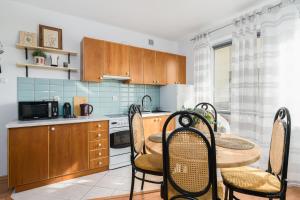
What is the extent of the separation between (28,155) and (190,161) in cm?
208

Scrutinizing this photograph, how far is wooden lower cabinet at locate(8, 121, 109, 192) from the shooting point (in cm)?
217

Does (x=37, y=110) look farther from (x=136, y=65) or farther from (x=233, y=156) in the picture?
(x=233, y=156)

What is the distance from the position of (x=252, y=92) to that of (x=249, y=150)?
1448 mm

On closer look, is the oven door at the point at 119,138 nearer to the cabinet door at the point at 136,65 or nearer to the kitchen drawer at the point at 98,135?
the kitchen drawer at the point at 98,135

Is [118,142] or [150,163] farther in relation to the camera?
[118,142]

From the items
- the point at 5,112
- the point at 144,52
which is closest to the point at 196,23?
the point at 144,52

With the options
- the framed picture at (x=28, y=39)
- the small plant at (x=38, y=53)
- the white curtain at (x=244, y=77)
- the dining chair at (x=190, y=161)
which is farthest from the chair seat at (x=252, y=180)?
the framed picture at (x=28, y=39)

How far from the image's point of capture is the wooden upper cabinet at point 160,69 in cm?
371

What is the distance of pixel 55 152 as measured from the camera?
2.41 meters

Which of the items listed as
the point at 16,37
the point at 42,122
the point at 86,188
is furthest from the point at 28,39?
the point at 86,188

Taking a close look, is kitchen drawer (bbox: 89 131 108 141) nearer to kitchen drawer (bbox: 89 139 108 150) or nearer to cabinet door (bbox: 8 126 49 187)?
kitchen drawer (bbox: 89 139 108 150)

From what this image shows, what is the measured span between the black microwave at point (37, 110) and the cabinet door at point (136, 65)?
53.8 inches

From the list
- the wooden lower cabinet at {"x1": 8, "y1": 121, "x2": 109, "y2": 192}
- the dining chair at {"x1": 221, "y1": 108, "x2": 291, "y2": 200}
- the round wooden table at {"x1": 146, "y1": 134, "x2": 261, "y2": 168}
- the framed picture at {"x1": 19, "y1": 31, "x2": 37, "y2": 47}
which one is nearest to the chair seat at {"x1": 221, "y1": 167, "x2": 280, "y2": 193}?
the dining chair at {"x1": 221, "y1": 108, "x2": 291, "y2": 200}

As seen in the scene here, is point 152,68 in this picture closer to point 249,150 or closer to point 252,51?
point 252,51
